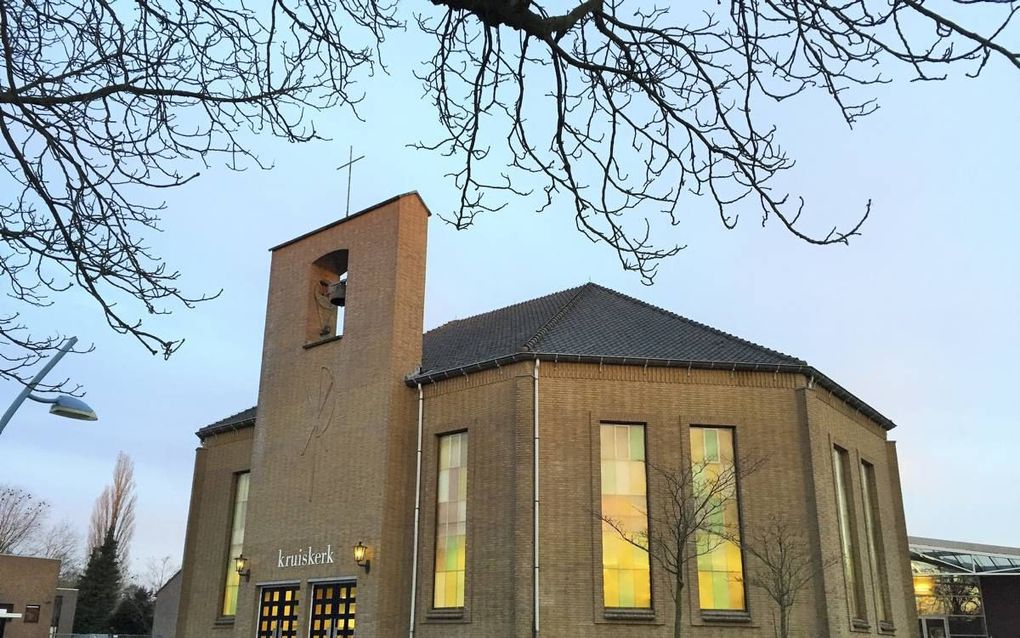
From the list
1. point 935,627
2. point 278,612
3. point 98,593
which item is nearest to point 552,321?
point 278,612

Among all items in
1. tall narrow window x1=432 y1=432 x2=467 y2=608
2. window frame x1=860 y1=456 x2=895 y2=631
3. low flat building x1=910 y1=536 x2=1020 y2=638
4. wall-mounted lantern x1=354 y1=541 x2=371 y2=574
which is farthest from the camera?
low flat building x1=910 y1=536 x2=1020 y2=638

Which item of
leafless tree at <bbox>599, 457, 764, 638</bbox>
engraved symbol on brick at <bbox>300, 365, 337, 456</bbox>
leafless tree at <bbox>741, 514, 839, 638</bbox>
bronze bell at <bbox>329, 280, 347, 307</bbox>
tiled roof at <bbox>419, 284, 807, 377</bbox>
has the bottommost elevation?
leafless tree at <bbox>741, 514, 839, 638</bbox>

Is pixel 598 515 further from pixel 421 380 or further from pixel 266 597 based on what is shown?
pixel 266 597

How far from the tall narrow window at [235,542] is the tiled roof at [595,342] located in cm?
192

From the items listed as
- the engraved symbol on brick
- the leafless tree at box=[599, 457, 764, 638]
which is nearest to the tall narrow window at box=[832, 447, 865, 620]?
the leafless tree at box=[599, 457, 764, 638]

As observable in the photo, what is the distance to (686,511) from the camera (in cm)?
1920

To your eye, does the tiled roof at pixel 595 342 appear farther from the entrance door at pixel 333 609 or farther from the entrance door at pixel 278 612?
the entrance door at pixel 278 612

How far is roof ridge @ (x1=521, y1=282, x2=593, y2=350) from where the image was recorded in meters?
21.3

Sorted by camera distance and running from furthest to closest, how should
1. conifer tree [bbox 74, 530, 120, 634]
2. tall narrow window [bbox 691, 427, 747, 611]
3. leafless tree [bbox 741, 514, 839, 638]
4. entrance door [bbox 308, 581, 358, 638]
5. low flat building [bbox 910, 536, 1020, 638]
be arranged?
conifer tree [bbox 74, 530, 120, 634]
low flat building [bbox 910, 536, 1020, 638]
entrance door [bbox 308, 581, 358, 638]
tall narrow window [bbox 691, 427, 747, 611]
leafless tree [bbox 741, 514, 839, 638]

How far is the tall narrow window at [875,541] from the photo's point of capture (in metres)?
23.0

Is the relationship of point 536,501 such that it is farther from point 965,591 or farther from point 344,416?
point 965,591

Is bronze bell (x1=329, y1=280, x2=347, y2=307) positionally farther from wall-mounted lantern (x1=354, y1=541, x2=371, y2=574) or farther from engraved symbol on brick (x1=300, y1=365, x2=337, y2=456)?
wall-mounted lantern (x1=354, y1=541, x2=371, y2=574)

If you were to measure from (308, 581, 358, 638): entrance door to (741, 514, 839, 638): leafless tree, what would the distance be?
950cm

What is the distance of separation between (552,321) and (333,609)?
30.4 ft
